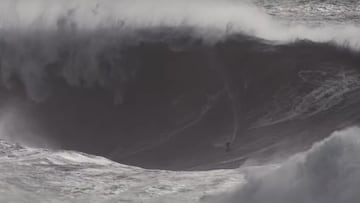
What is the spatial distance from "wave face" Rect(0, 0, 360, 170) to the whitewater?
0.04 meters

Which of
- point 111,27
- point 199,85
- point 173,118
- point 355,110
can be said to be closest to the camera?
point 355,110

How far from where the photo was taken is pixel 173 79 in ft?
69.8

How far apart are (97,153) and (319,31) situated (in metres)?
8.53

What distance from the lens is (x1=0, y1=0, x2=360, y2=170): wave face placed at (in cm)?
1752

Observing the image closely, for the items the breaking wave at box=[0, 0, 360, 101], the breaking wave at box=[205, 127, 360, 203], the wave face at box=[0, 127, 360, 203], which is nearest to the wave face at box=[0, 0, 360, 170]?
the breaking wave at box=[0, 0, 360, 101]

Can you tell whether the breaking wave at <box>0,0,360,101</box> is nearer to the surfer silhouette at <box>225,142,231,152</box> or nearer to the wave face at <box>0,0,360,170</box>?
the wave face at <box>0,0,360,170</box>

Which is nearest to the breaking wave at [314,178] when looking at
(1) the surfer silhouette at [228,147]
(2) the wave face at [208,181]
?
(2) the wave face at [208,181]

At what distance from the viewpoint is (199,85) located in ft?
67.5

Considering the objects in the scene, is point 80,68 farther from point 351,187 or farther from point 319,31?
point 351,187

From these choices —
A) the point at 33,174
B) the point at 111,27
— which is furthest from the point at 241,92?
the point at 33,174

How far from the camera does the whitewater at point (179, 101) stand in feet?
42.2

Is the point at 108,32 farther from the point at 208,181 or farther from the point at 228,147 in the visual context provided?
the point at 208,181

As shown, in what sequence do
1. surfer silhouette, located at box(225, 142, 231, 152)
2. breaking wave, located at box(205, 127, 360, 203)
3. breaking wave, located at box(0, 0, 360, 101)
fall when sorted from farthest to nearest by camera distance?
breaking wave, located at box(0, 0, 360, 101)
surfer silhouette, located at box(225, 142, 231, 152)
breaking wave, located at box(205, 127, 360, 203)

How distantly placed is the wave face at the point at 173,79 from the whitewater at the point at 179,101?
0.15ft
